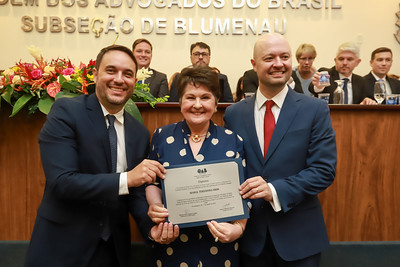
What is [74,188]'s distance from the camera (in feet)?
4.76

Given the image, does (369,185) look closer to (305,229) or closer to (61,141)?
(305,229)

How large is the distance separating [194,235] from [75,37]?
15.2ft

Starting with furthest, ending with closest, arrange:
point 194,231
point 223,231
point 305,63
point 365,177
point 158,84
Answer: point 158,84 < point 305,63 < point 365,177 < point 194,231 < point 223,231

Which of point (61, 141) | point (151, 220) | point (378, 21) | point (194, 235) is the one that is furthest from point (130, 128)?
point (378, 21)

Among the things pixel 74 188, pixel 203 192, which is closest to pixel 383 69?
pixel 203 192

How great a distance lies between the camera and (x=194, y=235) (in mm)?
1528

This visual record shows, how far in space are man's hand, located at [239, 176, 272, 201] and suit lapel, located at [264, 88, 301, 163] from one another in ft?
0.53

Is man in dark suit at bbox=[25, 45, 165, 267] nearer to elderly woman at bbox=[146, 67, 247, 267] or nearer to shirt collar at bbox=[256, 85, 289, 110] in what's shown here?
elderly woman at bbox=[146, 67, 247, 267]

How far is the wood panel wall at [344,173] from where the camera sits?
221 cm

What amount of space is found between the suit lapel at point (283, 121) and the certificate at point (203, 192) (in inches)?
9.5

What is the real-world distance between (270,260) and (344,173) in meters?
0.95

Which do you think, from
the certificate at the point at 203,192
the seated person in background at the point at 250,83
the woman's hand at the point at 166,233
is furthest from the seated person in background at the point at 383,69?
the woman's hand at the point at 166,233

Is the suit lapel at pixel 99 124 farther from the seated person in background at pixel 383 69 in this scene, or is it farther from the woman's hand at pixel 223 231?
the seated person in background at pixel 383 69

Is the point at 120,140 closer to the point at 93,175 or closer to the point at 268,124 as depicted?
the point at 93,175
